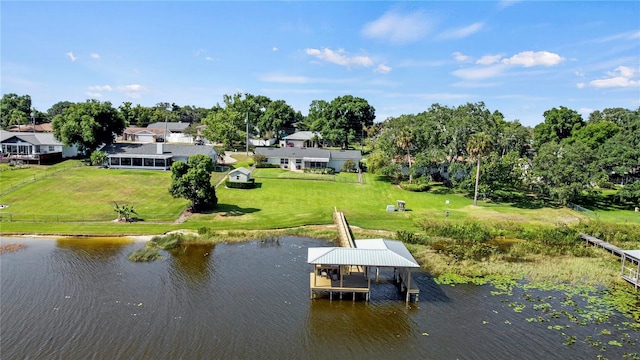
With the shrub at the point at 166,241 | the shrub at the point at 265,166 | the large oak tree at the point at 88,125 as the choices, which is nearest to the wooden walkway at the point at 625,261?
the shrub at the point at 166,241

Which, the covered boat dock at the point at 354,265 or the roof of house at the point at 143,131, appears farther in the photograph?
the roof of house at the point at 143,131

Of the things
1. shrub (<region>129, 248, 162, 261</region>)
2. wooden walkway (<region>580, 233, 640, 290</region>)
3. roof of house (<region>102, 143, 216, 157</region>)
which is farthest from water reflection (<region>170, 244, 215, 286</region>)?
roof of house (<region>102, 143, 216, 157</region>)

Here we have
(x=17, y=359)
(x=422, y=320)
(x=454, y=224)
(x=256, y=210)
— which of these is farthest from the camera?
(x=256, y=210)

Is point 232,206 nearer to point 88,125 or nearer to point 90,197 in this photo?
point 90,197

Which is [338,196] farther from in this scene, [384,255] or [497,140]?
[384,255]

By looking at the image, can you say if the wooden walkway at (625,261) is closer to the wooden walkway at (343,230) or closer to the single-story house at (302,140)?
the wooden walkway at (343,230)

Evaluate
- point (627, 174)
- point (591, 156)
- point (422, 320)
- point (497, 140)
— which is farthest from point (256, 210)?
point (627, 174)
